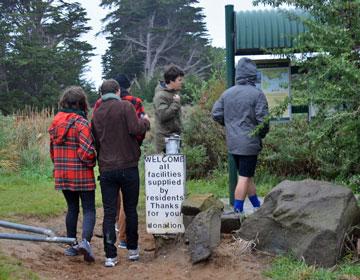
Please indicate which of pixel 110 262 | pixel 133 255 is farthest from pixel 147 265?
pixel 110 262

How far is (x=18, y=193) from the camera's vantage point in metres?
10.1

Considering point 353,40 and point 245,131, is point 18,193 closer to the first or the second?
point 245,131

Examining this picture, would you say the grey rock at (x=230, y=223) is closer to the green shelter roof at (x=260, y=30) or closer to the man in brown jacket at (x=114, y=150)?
the man in brown jacket at (x=114, y=150)

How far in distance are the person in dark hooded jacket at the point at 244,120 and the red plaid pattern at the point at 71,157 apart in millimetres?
1535

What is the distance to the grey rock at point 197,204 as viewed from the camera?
6.18 meters

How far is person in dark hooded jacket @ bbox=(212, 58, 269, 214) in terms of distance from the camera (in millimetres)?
6457

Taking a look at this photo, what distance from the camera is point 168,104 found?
6832 millimetres

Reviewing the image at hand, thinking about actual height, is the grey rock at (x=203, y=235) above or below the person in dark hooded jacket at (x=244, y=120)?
below

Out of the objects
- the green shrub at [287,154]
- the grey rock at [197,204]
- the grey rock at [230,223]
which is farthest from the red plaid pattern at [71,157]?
the green shrub at [287,154]

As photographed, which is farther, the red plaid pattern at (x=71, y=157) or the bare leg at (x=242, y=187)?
the bare leg at (x=242, y=187)

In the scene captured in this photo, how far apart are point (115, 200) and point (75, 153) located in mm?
610

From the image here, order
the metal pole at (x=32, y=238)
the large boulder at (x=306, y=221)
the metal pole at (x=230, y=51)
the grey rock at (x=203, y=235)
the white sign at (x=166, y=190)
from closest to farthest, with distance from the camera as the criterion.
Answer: the metal pole at (x=32, y=238) < the large boulder at (x=306, y=221) < the grey rock at (x=203, y=235) < the white sign at (x=166, y=190) < the metal pole at (x=230, y=51)

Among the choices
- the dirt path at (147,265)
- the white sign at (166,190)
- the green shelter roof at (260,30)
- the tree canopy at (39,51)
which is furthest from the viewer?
the tree canopy at (39,51)

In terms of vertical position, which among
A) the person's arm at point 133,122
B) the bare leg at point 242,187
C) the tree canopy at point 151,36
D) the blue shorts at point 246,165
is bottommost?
the bare leg at point 242,187
